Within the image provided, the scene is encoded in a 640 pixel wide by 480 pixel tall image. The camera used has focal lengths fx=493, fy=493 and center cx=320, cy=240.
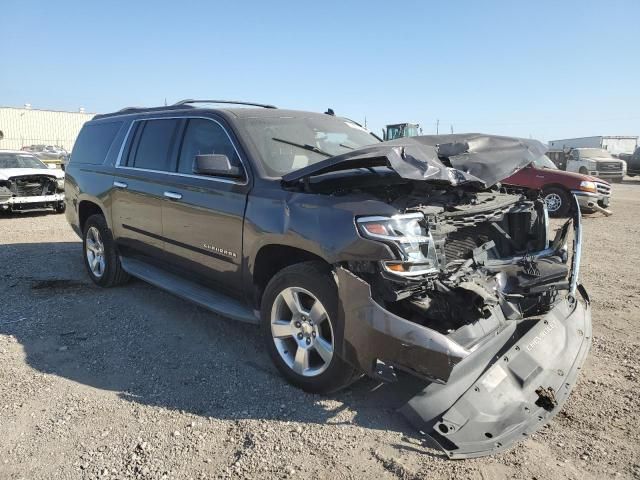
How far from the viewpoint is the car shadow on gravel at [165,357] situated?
329cm

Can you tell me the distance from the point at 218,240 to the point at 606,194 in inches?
473

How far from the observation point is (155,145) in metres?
4.96

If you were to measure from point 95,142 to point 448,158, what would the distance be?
4630mm

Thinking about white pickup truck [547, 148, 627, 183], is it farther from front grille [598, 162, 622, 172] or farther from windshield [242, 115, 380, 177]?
windshield [242, 115, 380, 177]

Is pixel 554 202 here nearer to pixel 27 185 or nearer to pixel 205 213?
pixel 205 213

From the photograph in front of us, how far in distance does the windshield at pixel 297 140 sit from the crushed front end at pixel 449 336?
46.4 inches

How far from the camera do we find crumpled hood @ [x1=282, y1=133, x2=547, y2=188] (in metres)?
2.99

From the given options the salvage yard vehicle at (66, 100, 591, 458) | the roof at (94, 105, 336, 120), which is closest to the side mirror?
the salvage yard vehicle at (66, 100, 591, 458)

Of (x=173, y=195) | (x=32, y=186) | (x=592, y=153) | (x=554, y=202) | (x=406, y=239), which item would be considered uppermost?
(x=592, y=153)

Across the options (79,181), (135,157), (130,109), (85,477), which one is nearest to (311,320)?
(85,477)

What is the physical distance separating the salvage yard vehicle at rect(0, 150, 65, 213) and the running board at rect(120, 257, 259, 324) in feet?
26.9

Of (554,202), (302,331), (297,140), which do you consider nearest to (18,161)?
(297,140)

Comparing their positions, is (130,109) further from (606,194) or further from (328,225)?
(606,194)

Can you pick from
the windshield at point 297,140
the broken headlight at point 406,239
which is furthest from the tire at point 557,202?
the broken headlight at point 406,239
